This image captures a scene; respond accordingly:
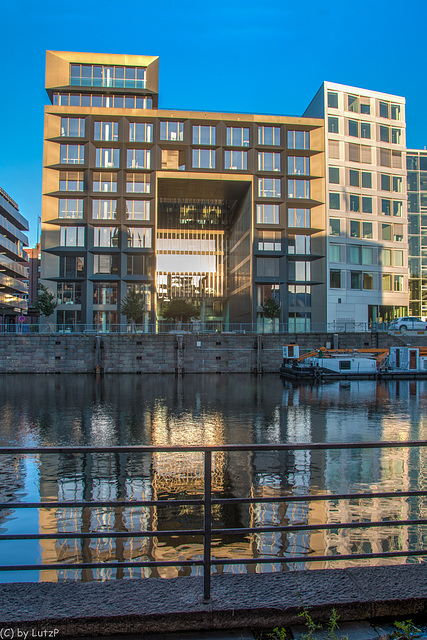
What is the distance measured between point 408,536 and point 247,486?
3.81 m

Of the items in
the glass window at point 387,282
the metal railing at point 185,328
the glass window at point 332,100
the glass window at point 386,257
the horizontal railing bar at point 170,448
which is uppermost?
the glass window at point 332,100

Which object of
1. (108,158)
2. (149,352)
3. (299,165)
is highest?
(299,165)

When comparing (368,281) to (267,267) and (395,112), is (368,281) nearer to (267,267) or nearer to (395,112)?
(267,267)

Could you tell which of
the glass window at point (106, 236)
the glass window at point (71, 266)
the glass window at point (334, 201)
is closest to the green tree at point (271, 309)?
the glass window at point (334, 201)

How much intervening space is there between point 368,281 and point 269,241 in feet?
50.1

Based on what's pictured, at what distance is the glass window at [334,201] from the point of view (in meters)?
64.4

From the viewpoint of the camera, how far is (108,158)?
2402 inches

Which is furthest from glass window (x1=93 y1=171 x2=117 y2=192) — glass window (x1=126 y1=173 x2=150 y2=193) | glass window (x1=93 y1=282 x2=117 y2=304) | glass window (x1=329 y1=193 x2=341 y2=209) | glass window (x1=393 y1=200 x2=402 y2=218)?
glass window (x1=393 y1=200 x2=402 y2=218)

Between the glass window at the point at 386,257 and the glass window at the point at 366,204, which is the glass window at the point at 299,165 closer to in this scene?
the glass window at the point at 366,204

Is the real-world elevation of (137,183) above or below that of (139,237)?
Answer: above

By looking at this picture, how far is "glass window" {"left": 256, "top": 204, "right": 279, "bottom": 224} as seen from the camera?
6288 centimetres

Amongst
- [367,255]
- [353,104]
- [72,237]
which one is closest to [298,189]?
[367,255]

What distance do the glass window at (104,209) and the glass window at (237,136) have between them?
17.1 meters

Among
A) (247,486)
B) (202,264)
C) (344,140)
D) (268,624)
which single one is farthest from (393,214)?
(268,624)
